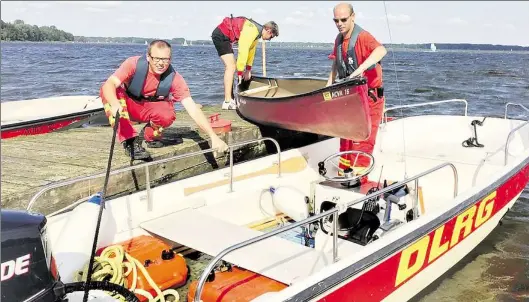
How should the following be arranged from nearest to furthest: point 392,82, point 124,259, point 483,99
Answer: point 124,259 → point 483,99 → point 392,82

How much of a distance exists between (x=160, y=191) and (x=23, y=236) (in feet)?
8.17

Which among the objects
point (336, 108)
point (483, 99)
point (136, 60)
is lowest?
point (483, 99)

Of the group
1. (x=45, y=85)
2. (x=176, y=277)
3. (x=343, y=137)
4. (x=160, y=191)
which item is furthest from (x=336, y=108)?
(x=45, y=85)

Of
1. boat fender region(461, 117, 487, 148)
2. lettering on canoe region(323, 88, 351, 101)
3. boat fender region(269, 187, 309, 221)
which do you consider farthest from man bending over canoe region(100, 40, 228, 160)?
boat fender region(461, 117, 487, 148)

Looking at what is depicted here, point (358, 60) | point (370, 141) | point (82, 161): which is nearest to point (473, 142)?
point (370, 141)

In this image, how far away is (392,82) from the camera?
79.4 feet

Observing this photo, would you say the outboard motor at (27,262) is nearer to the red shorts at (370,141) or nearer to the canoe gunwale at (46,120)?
the red shorts at (370,141)

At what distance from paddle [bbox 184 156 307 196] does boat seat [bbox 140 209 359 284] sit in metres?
0.31

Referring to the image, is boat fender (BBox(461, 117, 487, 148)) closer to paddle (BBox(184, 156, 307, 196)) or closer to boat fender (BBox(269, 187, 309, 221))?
paddle (BBox(184, 156, 307, 196))

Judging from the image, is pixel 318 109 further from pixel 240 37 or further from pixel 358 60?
pixel 240 37

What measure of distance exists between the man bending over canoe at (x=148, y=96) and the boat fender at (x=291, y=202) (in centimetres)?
103

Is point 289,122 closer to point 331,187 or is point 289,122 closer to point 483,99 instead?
point 331,187

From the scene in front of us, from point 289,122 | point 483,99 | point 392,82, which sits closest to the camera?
point 289,122

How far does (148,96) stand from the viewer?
207 inches
